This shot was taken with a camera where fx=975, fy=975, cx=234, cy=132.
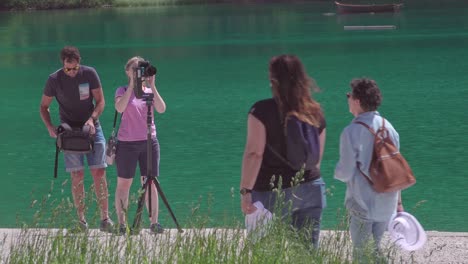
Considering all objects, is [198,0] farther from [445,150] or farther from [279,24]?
[445,150]

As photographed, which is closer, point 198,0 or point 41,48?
point 41,48

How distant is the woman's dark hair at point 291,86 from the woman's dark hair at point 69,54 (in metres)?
2.56

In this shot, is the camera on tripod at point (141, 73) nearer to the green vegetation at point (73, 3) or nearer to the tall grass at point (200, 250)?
the tall grass at point (200, 250)

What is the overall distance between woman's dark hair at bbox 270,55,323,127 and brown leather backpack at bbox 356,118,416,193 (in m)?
0.37

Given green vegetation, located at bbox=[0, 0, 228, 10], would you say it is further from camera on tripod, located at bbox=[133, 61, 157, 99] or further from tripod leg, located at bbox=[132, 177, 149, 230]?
tripod leg, located at bbox=[132, 177, 149, 230]

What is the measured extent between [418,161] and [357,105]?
31.9ft

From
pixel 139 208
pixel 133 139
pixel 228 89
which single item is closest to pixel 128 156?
pixel 133 139

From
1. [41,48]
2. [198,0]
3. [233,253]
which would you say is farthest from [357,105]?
[198,0]

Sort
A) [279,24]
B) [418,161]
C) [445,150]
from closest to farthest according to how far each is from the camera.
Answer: [418,161] → [445,150] → [279,24]

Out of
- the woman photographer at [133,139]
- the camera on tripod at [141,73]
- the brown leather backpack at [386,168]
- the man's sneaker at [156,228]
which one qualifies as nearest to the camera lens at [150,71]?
the camera on tripod at [141,73]

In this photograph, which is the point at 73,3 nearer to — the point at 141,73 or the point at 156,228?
the point at 141,73

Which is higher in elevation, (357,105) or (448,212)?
(357,105)

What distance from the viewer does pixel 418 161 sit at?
1490 centimetres

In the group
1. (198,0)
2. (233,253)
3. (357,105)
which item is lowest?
(198,0)
